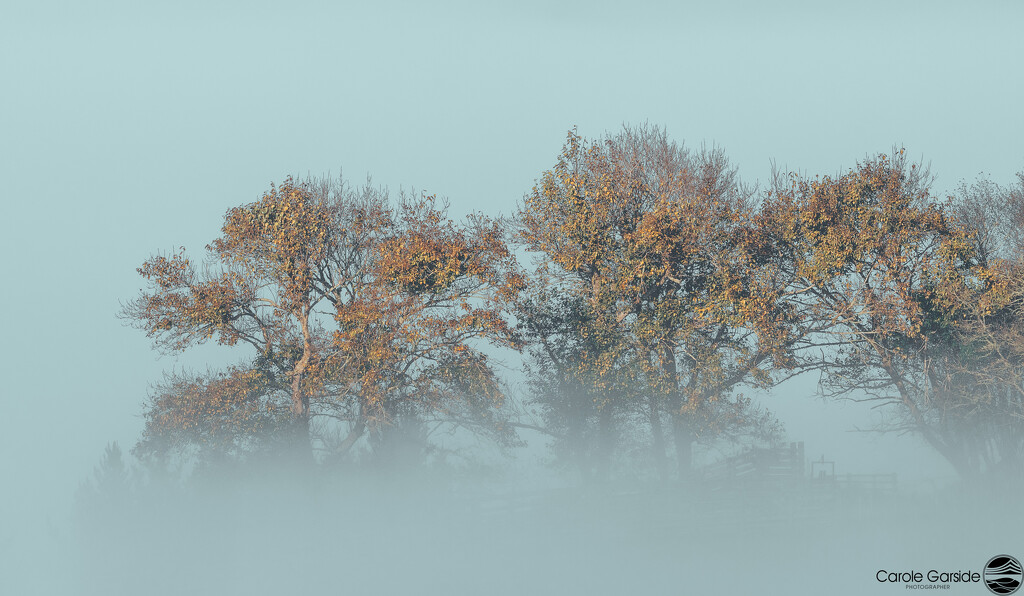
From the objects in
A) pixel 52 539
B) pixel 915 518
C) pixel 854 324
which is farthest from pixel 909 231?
pixel 52 539

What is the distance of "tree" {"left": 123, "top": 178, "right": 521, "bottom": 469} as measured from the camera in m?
34.4

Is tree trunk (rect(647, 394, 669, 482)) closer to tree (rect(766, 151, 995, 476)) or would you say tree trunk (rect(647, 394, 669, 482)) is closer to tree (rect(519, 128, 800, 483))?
tree (rect(519, 128, 800, 483))

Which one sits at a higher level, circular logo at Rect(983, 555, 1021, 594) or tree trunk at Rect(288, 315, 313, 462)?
tree trunk at Rect(288, 315, 313, 462)

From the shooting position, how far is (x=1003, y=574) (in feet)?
102

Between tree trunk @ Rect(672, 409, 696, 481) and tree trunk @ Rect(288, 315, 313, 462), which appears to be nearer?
tree trunk @ Rect(288, 315, 313, 462)

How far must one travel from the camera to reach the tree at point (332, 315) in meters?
34.4

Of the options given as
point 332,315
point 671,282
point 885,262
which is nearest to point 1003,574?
point 885,262

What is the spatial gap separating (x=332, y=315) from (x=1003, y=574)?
27872 millimetres

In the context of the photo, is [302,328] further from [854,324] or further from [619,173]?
[854,324]

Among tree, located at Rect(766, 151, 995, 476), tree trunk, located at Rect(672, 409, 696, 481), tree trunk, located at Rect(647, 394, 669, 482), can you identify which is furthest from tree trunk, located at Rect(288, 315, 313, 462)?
tree, located at Rect(766, 151, 995, 476)

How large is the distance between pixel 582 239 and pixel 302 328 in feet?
41.3

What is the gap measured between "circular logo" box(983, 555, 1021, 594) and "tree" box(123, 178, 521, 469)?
19860 millimetres

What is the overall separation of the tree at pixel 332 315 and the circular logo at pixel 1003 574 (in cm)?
1986

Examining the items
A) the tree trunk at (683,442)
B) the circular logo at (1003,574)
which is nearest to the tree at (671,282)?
the tree trunk at (683,442)
